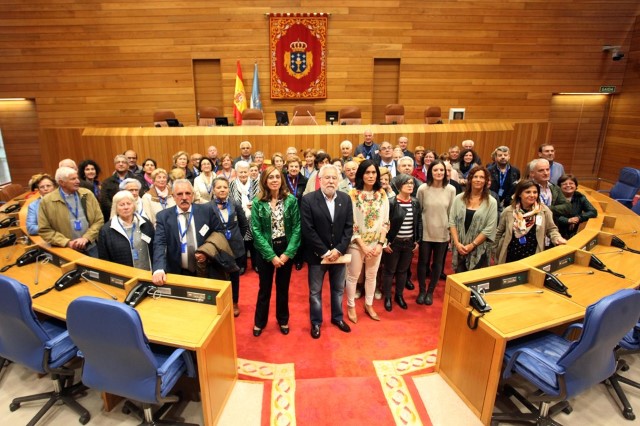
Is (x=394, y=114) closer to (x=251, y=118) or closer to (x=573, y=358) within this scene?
(x=251, y=118)

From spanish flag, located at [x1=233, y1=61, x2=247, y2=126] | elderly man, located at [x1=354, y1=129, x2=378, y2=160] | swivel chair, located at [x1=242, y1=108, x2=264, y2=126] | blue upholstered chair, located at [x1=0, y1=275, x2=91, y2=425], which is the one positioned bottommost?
blue upholstered chair, located at [x1=0, y1=275, x2=91, y2=425]

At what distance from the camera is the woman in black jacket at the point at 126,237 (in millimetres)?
3034

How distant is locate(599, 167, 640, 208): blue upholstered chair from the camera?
6332 millimetres

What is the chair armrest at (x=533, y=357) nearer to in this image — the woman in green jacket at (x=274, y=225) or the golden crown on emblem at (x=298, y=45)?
the woman in green jacket at (x=274, y=225)

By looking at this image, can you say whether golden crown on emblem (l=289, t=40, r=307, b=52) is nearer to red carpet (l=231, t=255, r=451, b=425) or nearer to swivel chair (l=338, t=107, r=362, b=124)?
swivel chair (l=338, t=107, r=362, b=124)

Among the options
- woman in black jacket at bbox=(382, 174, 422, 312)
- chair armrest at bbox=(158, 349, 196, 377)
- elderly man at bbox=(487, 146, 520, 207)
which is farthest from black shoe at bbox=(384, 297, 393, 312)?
chair armrest at bbox=(158, 349, 196, 377)

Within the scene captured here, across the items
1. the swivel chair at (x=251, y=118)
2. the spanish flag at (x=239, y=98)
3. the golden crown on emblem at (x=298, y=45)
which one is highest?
the golden crown on emblem at (x=298, y=45)

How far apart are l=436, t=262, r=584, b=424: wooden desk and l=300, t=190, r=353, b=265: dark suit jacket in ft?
3.20

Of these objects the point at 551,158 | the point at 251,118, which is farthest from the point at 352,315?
the point at 251,118

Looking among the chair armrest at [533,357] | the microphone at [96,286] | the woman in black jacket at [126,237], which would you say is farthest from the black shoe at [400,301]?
Result: the microphone at [96,286]

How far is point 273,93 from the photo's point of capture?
927 cm

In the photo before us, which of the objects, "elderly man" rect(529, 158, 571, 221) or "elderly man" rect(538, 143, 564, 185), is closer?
"elderly man" rect(529, 158, 571, 221)

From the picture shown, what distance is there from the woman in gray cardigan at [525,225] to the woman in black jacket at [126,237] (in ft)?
9.95

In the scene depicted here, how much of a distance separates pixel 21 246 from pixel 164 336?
238 centimetres
